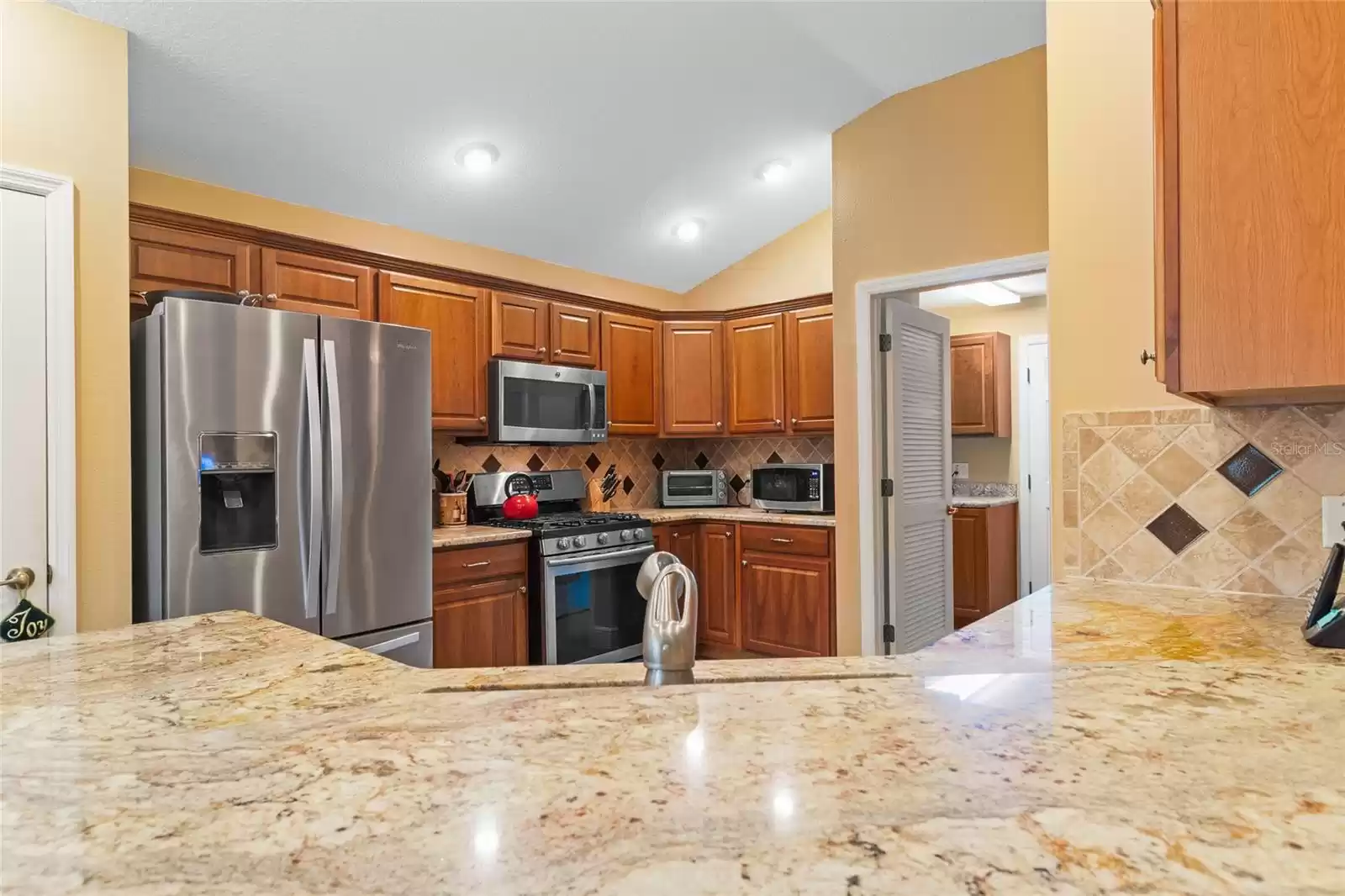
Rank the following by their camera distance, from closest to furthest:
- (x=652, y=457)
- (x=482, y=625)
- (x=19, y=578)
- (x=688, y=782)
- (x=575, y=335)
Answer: (x=688, y=782), (x=19, y=578), (x=482, y=625), (x=575, y=335), (x=652, y=457)

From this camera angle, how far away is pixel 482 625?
327 centimetres

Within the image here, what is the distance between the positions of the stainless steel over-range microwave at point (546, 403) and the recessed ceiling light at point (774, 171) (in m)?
1.32

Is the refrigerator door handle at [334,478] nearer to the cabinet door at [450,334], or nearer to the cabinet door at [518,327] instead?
the cabinet door at [450,334]

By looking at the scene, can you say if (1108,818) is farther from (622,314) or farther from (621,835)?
(622,314)

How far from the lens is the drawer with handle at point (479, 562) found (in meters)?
3.15

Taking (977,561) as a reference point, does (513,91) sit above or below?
above

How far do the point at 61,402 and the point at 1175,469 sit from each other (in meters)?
2.71

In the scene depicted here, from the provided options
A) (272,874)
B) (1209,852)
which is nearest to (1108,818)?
(1209,852)

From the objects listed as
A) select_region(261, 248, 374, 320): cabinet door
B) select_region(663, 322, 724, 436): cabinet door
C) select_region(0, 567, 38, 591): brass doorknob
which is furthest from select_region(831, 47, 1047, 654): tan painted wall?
select_region(0, 567, 38, 591): brass doorknob

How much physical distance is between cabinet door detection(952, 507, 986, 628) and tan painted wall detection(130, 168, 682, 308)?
93.8 inches

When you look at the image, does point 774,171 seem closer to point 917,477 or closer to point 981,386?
point 917,477

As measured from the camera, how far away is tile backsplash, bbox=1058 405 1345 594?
1545 mm

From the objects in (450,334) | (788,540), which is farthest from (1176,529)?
(450,334)

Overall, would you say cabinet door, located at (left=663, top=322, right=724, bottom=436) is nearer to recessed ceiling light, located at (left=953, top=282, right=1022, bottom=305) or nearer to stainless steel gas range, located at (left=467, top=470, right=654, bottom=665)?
stainless steel gas range, located at (left=467, top=470, right=654, bottom=665)
